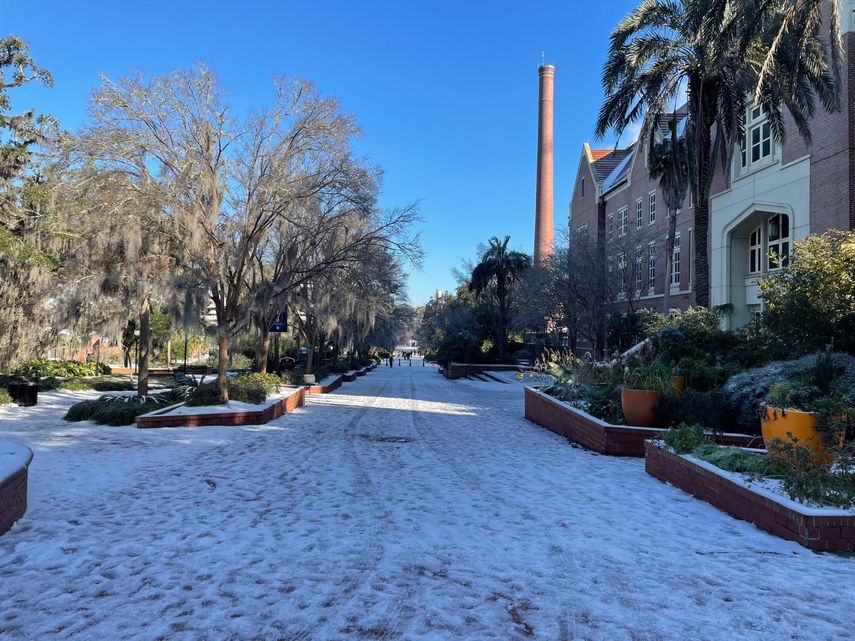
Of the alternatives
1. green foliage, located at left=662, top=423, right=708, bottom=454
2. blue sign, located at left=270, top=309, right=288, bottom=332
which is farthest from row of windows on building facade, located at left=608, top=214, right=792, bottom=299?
green foliage, located at left=662, top=423, right=708, bottom=454

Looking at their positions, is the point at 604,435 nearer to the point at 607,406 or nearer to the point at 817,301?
the point at 607,406

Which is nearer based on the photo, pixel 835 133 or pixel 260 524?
pixel 260 524

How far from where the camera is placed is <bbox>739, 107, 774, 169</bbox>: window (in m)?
25.6

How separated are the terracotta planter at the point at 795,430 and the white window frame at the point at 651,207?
3148 cm

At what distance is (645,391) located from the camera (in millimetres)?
9570

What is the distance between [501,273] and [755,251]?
17523mm

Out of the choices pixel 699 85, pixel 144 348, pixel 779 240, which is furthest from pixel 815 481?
pixel 779 240

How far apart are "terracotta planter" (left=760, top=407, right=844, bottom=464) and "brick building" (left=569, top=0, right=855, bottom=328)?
694 cm

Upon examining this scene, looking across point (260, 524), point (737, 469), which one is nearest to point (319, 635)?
point (260, 524)

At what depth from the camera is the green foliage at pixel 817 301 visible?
9.98 meters

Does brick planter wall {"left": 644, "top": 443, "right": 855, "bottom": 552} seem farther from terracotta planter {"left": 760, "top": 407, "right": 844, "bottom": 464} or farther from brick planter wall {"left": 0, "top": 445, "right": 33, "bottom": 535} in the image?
brick planter wall {"left": 0, "top": 445, "right": 33, "bottom": 535}

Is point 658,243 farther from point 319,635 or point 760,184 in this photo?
point 319,635

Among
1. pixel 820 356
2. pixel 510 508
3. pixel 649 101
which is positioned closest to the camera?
pixel 510 508

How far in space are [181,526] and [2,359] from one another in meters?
20.6
